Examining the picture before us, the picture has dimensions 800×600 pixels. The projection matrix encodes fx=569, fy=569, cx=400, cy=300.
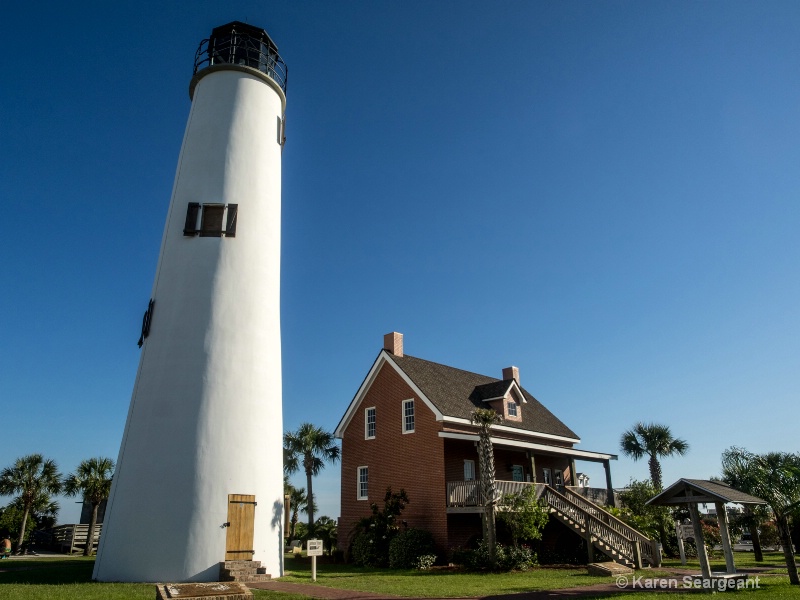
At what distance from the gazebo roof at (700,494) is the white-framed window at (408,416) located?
1228cm

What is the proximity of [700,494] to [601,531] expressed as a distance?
7991 mm

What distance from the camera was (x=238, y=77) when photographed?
20.9m

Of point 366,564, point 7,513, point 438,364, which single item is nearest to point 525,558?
point 366,564

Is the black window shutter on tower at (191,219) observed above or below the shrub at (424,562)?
above

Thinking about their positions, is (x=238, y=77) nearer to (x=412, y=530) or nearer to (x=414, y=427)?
(x=414, y=427)

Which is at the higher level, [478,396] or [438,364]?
[438,364]

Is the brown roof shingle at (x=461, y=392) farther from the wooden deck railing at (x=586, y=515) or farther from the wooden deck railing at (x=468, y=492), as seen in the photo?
the wooden deck railing at (x=586, y=515)

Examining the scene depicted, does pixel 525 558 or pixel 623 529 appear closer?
pixel 525 558

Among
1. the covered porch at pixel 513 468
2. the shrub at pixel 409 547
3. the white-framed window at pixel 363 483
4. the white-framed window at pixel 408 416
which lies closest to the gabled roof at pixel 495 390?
the covered porch at pixel 513 468

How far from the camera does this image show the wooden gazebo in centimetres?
1472

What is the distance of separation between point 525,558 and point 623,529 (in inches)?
202

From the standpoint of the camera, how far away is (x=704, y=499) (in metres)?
14.8

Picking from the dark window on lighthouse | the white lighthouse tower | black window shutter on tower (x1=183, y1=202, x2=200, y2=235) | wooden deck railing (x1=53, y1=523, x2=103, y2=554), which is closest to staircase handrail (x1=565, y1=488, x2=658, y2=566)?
the white lighthouse tower

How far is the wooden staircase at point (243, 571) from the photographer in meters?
15.0
